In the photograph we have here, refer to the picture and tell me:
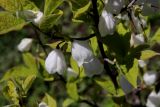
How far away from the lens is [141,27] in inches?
56.4

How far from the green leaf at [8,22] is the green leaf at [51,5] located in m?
0.07

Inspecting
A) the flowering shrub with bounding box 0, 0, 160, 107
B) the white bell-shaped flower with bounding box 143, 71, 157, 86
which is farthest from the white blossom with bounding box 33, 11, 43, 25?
the white bell-shaped flower with bounding box 143, 71, 157, 86

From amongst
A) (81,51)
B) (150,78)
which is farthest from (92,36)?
(150,78)

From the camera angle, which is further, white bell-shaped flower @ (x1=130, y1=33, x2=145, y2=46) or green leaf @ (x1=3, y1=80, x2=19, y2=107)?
white bell-shaped flower @ (x1=130, y1=33, x2=145, y2=46)

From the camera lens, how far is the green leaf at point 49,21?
A: 3.71 feet

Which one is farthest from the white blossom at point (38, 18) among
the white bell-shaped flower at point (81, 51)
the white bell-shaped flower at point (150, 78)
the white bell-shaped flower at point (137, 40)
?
the white bell-shaped flower at point (150, 78)

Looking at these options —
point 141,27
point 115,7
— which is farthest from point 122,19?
point 115,7

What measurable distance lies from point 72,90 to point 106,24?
2.50 feet

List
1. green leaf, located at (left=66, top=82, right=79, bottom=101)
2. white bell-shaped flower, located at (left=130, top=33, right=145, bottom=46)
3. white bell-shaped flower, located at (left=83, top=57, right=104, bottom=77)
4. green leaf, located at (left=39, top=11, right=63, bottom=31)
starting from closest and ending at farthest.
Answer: green leaf, located at (left=39, top=11, right=63, bottom=31) < white bell-shaped flower, located at (left=83, top=57, right=104, bottom=77) < white bell-shaped flower, located at (left=130, top=33, right=145, bottom=46) < green leaf, located at (left=66, top=82, right=79, bottom=101)

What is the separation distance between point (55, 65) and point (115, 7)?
0.81ft

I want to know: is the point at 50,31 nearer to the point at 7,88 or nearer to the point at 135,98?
the point at 7,88

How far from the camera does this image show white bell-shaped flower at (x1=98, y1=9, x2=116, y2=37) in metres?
1.15

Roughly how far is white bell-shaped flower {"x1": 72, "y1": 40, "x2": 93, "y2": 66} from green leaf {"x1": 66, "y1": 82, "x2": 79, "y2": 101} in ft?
1.95

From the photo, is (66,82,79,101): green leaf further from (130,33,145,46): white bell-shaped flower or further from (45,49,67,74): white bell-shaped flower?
(45,49,67,74): white bell-shaped flower
